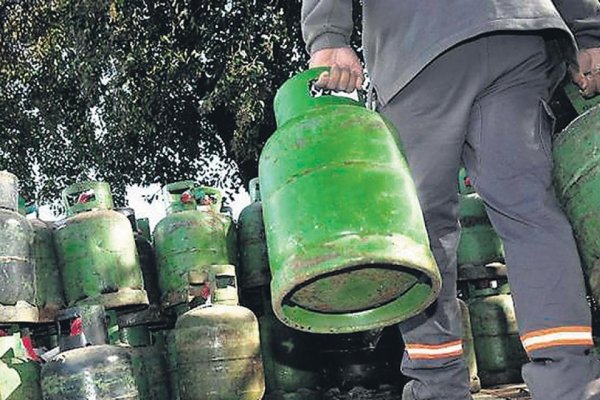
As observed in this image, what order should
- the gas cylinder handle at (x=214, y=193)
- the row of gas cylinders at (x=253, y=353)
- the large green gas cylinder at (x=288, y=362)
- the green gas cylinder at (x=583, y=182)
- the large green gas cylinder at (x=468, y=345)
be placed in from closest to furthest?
the green gas cylinder at (x=583, y=182), the large green gas cylinder at (x=468, y=345), the row of gas cylinders at (x=253, y=353), the large green gas cylinder at (x=288, y=362), the gas cylinder handle at (x=214, y=193)

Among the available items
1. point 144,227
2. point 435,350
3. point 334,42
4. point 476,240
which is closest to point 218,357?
point 476,240

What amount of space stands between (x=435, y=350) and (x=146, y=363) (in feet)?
9.68

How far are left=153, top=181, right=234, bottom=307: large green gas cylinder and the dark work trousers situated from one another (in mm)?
2747

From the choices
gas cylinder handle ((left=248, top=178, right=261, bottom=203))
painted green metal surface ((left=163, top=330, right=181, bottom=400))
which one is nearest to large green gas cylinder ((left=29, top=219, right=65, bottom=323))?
painted green metal surface ((left=163, top=330, right=181, bottom=400))

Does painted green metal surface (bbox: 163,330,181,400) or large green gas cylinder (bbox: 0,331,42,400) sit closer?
large green gas cylinder (bbox: 0,331,42,400)

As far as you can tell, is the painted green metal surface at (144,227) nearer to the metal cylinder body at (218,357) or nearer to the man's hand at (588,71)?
the metal cylinder body at (218,357)

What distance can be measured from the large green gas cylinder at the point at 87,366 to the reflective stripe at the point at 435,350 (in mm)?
1723

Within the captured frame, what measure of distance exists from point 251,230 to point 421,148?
313cm

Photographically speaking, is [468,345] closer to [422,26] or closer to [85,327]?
[85,327]

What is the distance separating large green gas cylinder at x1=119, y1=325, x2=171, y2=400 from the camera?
4.52 m

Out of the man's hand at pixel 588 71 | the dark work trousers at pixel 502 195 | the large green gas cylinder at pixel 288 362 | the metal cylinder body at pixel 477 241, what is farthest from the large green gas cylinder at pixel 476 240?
the dark work trousers at pixel 502 195

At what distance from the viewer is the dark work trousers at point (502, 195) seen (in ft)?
5.65

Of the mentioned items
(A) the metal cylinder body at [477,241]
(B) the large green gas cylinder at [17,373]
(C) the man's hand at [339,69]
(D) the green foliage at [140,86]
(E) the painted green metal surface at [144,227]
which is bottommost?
(B) the large green gas cylinder at [17,373]

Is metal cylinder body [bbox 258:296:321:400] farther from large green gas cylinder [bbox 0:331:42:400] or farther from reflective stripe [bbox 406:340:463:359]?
reflective stripe [bbox 406:340:463:359]
